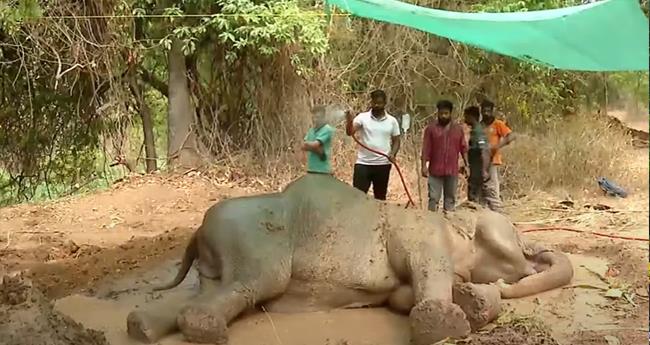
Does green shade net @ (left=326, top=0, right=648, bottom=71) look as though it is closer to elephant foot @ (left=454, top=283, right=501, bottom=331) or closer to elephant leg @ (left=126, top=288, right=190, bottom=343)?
elephant foot @ (left=454, top=283, right=501, bottom=331)

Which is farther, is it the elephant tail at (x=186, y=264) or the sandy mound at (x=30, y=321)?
the elephant tail at (x=186, y=264)

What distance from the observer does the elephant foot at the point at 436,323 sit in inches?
170

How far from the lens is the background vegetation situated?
9.19 meters

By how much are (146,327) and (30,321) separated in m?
0.69

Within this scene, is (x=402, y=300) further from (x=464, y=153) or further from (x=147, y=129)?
(x=147, y=129)

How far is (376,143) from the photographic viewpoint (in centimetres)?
663

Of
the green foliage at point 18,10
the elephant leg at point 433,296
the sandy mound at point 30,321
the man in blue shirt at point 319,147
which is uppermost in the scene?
the green foliage at point 18,10

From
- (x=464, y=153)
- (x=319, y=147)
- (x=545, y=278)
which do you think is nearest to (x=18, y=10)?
(x=319, y=147)

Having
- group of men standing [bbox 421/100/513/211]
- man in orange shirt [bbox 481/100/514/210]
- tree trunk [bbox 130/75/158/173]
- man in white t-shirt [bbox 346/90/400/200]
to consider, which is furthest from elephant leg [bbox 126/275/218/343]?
tree trunk [bbox 130/75/158/173]

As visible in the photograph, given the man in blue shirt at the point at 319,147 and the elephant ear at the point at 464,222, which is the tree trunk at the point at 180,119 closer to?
the man in blue shirt at the point at 319,147

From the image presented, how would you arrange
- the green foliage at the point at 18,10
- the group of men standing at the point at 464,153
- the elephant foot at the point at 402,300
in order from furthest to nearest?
the group of men standing at the point at 464,153
the green foliage at the point at 18,10
the elephant foot at the point at 402,300

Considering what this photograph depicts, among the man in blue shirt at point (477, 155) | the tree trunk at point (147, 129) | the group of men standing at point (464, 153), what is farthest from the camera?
the tree trunk at point (147, 129)

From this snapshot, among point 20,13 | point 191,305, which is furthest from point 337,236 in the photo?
point 20,13

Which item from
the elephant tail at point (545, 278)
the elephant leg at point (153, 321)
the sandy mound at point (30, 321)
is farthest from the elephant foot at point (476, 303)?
the sandy mound at point (30, 321)
